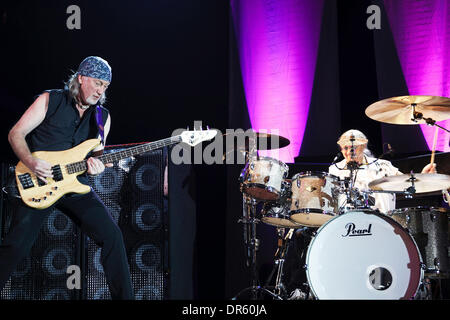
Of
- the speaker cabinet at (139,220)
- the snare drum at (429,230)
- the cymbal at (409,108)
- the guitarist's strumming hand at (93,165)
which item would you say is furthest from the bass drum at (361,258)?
the guitarist's strumming hand at (93,165)

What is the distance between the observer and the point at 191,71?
6.73 metres

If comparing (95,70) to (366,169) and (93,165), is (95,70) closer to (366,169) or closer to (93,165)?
(93,165)

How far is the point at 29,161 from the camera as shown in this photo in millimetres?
3994

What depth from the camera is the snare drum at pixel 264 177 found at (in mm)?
5086

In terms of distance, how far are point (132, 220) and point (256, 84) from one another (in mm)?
2879

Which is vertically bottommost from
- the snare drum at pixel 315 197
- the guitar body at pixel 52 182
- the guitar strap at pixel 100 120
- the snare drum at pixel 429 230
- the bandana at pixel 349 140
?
the snare drum at pixel 429 230

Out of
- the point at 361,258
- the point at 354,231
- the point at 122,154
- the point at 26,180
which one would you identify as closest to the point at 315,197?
the point at 354,231

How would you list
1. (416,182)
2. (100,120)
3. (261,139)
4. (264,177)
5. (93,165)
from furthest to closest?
(261,139) < (264,177) < (416,182) < (100,120) < (93,165)

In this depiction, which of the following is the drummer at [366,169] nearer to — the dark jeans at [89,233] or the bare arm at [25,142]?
the dark jeans at [89,233]

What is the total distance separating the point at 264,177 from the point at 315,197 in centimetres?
55

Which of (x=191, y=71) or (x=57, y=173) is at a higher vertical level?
(x=191, y=71)

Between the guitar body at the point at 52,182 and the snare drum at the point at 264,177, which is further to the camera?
the snare drum at the point at 264,177

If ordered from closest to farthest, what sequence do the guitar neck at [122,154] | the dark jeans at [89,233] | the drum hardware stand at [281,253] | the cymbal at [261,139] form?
the dark jeans at [89,233], the guitar neck at [122,154], the cymbal at [261,139], the drum hardware stand at [281,253]

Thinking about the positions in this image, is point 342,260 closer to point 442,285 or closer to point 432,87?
point 442,285
